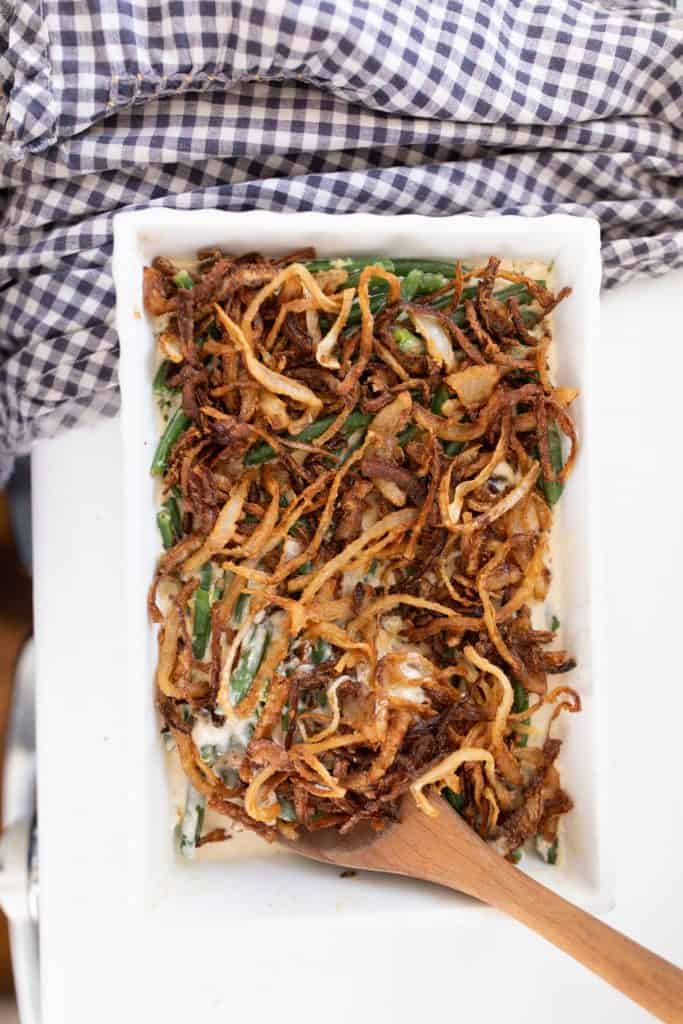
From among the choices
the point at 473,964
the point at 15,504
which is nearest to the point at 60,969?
the point at 473,964

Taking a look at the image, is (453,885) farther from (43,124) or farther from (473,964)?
(43,124)

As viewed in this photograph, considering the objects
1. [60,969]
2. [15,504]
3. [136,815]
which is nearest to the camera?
[136,815]

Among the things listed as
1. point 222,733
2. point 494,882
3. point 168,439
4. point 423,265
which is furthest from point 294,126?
point 494,882

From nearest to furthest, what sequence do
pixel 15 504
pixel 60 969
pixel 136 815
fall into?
pixel 136 815
pixel 60 969
pixel 15 504

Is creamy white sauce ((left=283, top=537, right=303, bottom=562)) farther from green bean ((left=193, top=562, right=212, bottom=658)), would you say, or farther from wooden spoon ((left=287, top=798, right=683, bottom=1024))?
wooden spoon ((left=287, top=798, right=683, bottom=1024))

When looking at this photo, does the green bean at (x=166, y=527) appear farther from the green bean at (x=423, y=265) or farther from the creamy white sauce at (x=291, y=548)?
the green bean at (x=423, y=265)

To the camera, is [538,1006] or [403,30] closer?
[403,30]

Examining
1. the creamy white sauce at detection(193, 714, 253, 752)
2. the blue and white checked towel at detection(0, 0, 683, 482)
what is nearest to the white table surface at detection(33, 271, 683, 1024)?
the blue and white checked towel at detection(0, 0, 683, 482)
